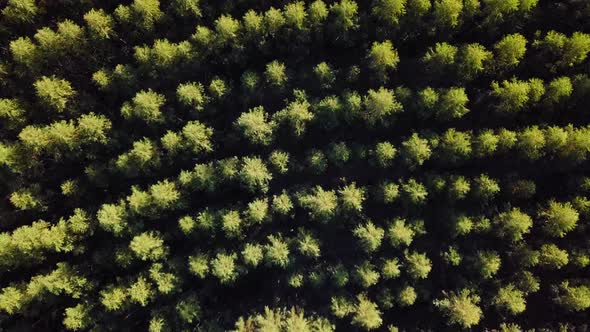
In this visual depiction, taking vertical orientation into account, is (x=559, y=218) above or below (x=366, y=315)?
above

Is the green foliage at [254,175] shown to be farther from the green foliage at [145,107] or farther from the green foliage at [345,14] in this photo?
the green foliage at [345,14]

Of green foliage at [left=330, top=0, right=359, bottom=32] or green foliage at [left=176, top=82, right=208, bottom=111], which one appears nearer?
green foliage at [left=330, top=0, right=359, bottom=32]

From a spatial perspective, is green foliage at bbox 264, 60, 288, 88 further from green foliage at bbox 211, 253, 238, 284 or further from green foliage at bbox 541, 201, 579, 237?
green foliage at bbox 541, 201, 579, 237

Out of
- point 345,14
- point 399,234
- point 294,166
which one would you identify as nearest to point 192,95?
point 294,166

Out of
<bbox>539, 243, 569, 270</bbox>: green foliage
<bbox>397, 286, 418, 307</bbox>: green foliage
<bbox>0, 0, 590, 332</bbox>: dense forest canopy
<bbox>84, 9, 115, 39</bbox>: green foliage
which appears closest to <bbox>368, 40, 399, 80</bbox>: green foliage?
<bbox>0, 0, 590, 332</bbox>: dense forest canopy

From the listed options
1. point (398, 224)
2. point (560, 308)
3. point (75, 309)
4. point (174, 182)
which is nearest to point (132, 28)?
point (174, 182)

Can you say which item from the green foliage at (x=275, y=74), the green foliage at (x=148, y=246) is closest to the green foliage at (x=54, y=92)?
the green foliage at (x=148, y=246)

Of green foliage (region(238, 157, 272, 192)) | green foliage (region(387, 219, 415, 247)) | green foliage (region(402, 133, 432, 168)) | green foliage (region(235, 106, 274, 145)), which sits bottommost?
green foliage (region(387, 219, 415, 247))

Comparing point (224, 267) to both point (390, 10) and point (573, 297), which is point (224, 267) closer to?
point (390, 10)

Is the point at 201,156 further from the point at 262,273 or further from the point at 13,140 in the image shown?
the point at 13,140
